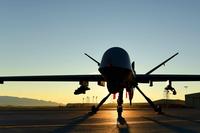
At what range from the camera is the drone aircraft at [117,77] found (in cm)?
3331

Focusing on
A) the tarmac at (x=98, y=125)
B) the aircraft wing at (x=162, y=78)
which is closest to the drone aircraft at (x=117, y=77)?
the aircraft wing at (x=162, y=78)

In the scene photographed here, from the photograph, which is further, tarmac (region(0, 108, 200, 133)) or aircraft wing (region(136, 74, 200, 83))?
aircraft wing (region(136, 74, 200, 83))

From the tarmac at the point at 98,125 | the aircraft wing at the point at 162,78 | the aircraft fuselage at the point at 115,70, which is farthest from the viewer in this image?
the aircraft wing at the point at 162,78

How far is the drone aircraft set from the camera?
109 feet

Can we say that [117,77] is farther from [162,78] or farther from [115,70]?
[162,78]

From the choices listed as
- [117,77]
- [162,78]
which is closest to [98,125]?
[117,77]

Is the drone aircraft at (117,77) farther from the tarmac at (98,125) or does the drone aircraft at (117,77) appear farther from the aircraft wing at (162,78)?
the tarmac at (98,125)

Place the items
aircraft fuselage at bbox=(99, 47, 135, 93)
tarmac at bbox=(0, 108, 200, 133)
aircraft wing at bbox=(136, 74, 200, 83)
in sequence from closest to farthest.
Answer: tarmac at bbox=(0, 108, 200, 133)
aircraft fuselage at bbox=(99, 47, 135, 93)
aircraft wing at bbox=(136, 74, 200, 83)

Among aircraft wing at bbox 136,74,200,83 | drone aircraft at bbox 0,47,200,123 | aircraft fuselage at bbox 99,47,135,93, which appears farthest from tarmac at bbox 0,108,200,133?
aircraft wing at bbox 136,74,200,83

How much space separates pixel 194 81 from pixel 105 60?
18369mm

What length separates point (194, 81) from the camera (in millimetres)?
48875

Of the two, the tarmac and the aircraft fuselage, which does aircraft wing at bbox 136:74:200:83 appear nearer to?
the aircraft fuselage

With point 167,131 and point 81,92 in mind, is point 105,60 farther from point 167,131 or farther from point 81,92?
point 167,131

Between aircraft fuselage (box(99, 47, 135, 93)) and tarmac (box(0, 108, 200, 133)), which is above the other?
aircraft fuselage (box(99, 47, 135, 93))
